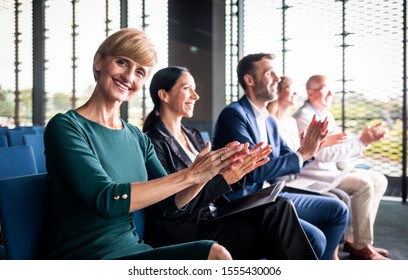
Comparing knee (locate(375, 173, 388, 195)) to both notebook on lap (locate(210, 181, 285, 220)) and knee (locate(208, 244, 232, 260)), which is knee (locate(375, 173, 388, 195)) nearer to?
notebook on lap (locate(210, 181, 285, 220))

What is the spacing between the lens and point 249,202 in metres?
1.32

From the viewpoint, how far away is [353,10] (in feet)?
6.30

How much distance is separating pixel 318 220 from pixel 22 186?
1342 mm

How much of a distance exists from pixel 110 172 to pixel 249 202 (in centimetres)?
52

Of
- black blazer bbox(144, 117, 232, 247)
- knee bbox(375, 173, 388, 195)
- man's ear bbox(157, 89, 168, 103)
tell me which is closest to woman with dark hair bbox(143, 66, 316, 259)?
black blazer bbox(144, 117, 232, 247)

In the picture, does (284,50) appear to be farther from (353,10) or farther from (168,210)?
(168,210)

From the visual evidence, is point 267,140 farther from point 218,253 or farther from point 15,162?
point 218,253

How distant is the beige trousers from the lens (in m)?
2.35

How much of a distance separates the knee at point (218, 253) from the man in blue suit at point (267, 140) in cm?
88

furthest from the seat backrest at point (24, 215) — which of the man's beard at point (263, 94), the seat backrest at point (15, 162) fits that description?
the man's beard at point (263, 94)

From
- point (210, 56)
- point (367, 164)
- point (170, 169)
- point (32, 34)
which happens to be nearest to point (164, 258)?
point (170, 169)

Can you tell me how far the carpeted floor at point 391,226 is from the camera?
2.17 metres

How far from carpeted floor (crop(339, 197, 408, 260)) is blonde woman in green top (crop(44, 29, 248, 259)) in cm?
150

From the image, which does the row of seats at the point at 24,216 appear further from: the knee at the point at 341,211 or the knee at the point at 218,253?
the knee at the point at 341,211
